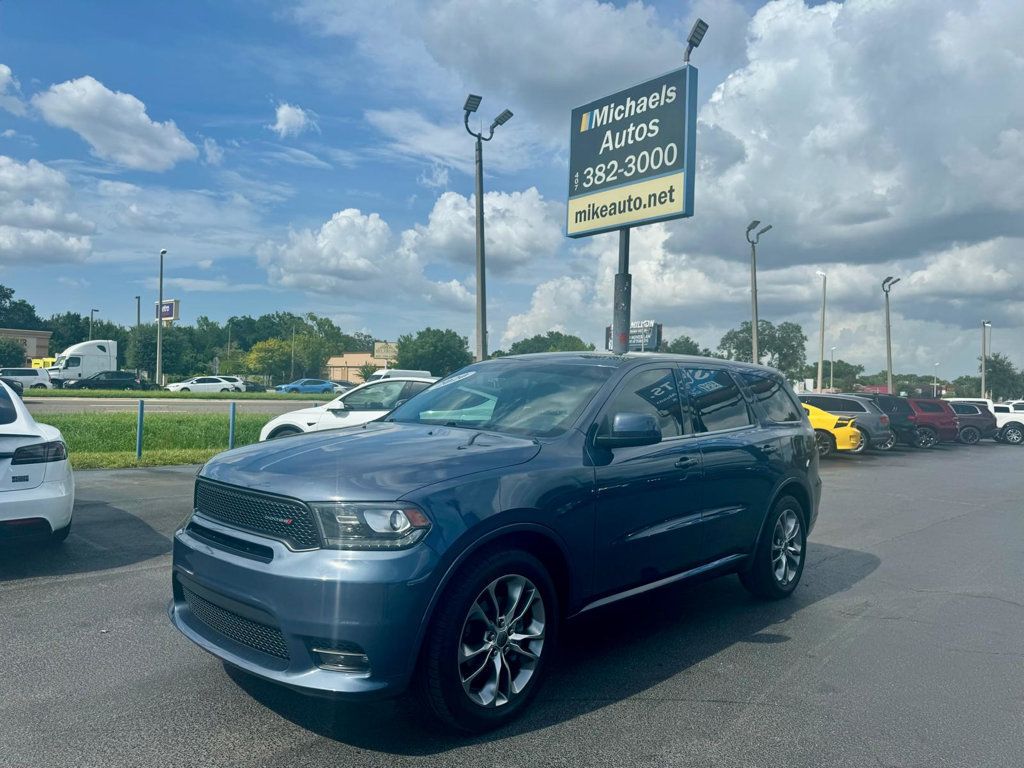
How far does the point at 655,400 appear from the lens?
492cm

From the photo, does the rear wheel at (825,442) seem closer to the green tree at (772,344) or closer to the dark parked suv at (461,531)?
the green tree at (772,344)

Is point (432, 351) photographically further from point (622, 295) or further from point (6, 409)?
point (6, 409)

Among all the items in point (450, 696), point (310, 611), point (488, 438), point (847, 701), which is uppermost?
point (488, 438)

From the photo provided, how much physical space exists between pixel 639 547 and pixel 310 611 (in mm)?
1911

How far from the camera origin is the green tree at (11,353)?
3152 inches

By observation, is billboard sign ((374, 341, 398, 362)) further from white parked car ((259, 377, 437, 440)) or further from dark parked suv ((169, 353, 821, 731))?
dark parked suv ((169, 353, 821, 731))

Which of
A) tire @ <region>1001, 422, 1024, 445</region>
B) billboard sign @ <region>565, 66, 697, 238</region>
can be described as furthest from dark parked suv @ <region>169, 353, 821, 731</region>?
tire @ <region>1001, 422, 1024, 445</region>

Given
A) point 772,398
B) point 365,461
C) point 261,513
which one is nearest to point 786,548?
point 772,398

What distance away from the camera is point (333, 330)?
124 meters

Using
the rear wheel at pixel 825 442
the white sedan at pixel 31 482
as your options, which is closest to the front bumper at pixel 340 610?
the white sedan at pixel 31 482

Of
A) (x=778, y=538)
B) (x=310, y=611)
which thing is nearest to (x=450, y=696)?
(x=310, y=611)

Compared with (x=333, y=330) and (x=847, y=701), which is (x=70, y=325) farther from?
(x=847, y=701)

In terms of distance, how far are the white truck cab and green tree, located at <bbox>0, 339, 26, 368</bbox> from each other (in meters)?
30.8

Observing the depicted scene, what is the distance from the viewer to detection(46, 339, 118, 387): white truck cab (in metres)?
54.0
